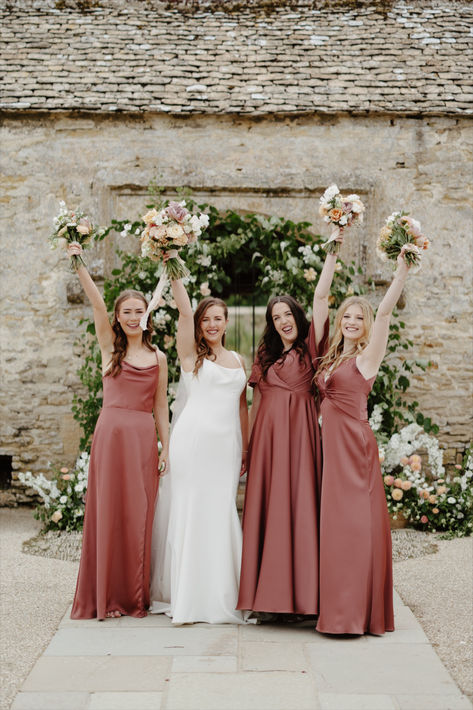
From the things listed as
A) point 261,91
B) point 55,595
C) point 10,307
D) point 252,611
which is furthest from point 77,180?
point 252,611

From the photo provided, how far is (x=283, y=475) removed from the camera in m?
4.45

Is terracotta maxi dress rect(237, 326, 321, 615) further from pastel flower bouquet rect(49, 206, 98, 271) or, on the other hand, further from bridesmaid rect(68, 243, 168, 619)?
pastel flower bouquet rect(49, 206, 98, 271)

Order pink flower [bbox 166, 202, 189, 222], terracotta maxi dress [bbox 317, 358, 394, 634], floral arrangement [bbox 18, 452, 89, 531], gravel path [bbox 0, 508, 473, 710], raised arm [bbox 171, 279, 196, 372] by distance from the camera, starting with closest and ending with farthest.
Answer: gravel path [bbox 0, 508, 473, 710] < terracotta maxi dress [bbox 317, 358, 394, 634] < pink flower [bbox 166, 202, 189, 222] < raised arm [bbox 171, 279, 196, 372] < floral arrangement [bbox 18, 452, 89, 531]

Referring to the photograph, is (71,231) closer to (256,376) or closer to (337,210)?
(256,376)

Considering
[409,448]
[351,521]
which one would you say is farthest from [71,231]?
[409,448]

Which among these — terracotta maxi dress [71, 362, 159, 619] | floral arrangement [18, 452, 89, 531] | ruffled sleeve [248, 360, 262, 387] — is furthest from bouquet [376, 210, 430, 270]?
floral arrangement [18, 452, 89, 531]

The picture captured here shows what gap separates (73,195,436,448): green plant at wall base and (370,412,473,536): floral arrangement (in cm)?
35

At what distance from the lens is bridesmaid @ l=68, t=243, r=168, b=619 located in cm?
459

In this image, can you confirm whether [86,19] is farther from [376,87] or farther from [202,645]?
[202,645]

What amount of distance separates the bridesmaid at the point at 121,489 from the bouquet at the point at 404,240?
1.59 metres

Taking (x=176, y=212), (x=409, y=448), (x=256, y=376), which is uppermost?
(x=176, y=212)

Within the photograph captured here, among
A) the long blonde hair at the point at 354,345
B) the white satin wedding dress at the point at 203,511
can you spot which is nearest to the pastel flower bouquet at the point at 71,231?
the white satin wedding dress at the point at 203,511

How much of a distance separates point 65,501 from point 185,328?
336cm

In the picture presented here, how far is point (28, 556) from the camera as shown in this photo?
6.32m
